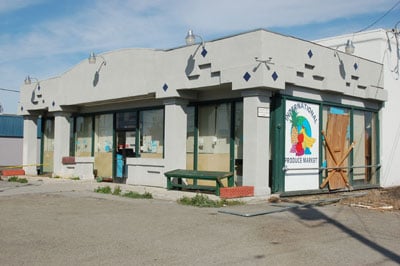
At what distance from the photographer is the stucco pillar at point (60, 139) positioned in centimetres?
2164

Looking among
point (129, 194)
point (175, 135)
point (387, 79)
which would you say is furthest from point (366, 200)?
point (387, 79)

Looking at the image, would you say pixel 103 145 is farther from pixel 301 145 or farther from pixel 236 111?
pixel 301 145

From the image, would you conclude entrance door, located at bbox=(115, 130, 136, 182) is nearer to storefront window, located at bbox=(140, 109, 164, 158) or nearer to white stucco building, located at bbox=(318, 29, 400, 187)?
storefront window, located at bbox=(140, 109, 164, 158)

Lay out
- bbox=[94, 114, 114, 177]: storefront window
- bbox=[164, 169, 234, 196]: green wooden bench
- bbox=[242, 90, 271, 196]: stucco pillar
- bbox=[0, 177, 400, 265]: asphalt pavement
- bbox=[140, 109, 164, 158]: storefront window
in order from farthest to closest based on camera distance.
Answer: bbox=[94, 114, 114, 177]: storefront window < bbox=[140, 109, 164, 158]: storefront window < bbox=[164, 169, 234, 196]: green wooden bench < bbox=[242, 90, 271, 196]: stucco pillar < bbox=[0, 177, 400, 265]: asphalt pavement

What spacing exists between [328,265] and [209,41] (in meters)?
9.73

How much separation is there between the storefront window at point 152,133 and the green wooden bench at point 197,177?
2.16 metres

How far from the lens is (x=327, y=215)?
1075 centimetres

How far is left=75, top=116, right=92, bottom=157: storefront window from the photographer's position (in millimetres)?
21625

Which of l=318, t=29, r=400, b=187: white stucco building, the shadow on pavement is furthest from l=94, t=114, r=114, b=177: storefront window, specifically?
the shadow on pavement

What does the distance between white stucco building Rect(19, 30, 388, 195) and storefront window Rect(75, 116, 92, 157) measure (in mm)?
122

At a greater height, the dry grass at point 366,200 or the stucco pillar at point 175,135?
the stucco pillar at point 175,135

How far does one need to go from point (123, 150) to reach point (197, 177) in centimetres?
612

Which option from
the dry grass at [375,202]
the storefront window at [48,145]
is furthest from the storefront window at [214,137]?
the storefront window at [48,145]

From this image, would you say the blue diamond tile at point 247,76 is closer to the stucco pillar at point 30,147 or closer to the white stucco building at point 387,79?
the white stucco building at point 387,79
